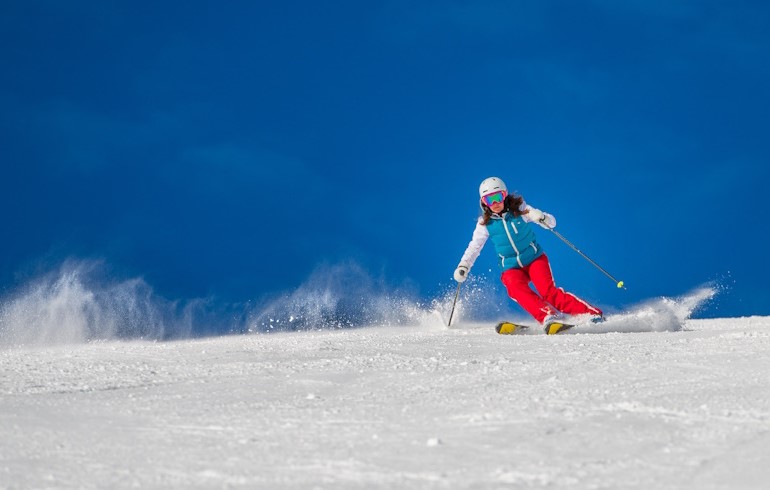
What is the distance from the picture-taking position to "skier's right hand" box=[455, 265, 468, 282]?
8.45 m

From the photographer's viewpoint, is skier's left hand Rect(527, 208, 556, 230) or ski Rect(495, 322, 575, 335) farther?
skier's left hand Rect(527, 208, 556, 230)

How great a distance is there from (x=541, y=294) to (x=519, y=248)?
51 cm

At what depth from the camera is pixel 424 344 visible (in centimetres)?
565

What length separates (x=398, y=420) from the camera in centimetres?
286

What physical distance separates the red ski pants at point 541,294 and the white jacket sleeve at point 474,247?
1.47 ft

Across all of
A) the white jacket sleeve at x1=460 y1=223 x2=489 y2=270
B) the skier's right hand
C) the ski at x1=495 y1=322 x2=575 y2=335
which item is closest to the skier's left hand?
the white jacket sleeve at x1=460 y1=223 x2=489 y2=270

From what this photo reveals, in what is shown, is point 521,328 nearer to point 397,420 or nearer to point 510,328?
point 510,328

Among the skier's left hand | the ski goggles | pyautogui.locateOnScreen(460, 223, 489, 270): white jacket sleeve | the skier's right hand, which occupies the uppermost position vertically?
the ski goggles

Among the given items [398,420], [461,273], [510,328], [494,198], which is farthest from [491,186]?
[398,420]

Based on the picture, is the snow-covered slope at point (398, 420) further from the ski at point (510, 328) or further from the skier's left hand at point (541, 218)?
the skier's left hand at point (541, 218)

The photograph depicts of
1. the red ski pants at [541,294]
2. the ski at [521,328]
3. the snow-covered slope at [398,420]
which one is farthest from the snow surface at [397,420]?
the red ski pants at [541,294]

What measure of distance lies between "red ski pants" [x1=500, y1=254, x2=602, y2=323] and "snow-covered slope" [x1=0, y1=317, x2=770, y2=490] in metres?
2.95

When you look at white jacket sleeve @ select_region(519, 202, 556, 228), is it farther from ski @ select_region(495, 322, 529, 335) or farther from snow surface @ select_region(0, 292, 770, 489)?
snow surface @ select_region(0, 292, 770, 489)

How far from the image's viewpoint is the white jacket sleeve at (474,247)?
8414 mm
